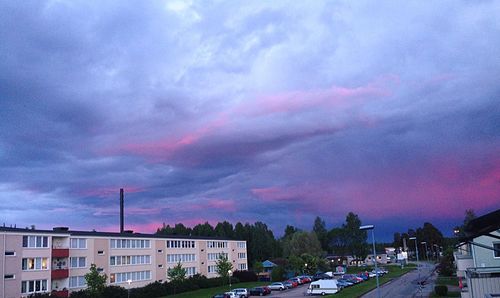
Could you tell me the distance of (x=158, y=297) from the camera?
242 feet

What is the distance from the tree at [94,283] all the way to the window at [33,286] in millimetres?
5463

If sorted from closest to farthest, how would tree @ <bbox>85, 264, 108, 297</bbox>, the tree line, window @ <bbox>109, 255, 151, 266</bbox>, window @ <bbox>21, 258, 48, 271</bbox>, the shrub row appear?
window @ <bbox>21, 258, 48, 271</bbox> < tree @ <bbox>85, 264, 108, 297</bbox> < the shrub row < window @ <bbox>109, 255, 151, 266</bbox> < the tree line

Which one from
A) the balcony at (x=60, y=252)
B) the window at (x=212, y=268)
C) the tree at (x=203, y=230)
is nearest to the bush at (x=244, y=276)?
the window at (x=212, y=268)

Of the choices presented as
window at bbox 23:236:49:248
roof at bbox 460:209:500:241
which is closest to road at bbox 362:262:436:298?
window at bbox 23:236:49:248

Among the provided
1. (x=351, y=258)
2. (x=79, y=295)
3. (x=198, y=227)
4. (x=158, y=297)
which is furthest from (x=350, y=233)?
(x=79, y=295)

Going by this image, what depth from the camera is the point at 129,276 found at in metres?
76.4

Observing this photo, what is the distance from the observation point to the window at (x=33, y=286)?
57.0 m

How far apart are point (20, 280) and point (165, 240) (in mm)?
32959

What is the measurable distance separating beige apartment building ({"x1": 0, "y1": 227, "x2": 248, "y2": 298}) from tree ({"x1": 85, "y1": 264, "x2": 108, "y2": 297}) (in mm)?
2781

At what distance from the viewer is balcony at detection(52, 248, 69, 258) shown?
205 feet

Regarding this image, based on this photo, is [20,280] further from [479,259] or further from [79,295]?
[479,259]

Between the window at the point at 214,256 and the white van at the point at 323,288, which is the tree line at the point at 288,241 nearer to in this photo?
the window at the point at 214,256

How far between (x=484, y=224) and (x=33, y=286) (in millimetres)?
59164

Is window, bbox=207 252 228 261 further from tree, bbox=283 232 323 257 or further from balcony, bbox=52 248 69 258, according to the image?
balcony, bbox=52 248 69 258
